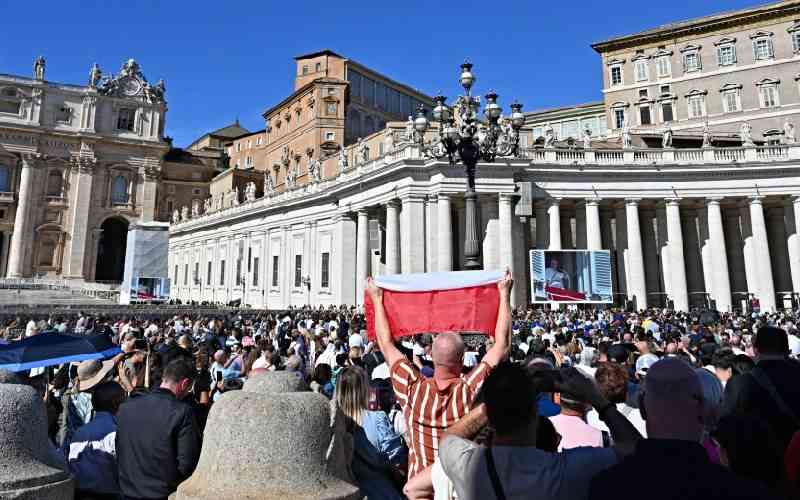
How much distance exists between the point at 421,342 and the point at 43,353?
7856mm

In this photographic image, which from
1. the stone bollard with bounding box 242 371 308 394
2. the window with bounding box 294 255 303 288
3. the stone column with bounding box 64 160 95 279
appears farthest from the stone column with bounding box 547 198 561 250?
the stone column with bounding box 64 160 95 279

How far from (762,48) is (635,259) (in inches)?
1072

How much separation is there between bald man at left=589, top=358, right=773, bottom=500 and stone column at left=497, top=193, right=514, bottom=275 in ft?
91.8

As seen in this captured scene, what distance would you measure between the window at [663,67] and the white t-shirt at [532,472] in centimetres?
5336

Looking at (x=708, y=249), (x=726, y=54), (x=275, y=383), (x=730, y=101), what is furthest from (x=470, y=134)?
(x=726, y=54)

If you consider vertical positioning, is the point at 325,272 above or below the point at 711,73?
below

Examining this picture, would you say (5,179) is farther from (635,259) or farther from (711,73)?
(711,73)

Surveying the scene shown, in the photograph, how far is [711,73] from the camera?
146ft

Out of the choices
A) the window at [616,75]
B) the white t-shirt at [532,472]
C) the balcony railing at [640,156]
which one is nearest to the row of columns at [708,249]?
the balcony railing at [640,156]

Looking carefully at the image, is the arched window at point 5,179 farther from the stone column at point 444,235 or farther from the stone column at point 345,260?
the stone column at point 444,235

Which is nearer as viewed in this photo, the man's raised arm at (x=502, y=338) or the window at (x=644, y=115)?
the man's raised arm at (x=502, y=338)

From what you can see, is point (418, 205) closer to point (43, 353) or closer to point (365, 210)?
point (365, 210)

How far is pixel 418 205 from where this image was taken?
3075 centimetres

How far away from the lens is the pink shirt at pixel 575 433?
3203mm
